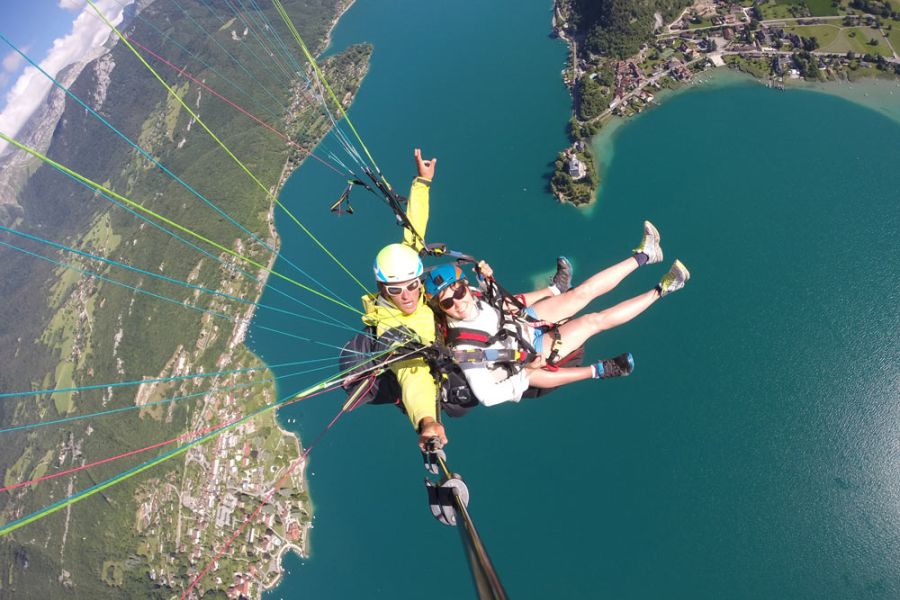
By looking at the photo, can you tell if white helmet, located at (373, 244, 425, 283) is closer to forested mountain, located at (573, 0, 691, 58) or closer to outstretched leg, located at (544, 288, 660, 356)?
outstretched leg, located at (544, 288, 660, 356)

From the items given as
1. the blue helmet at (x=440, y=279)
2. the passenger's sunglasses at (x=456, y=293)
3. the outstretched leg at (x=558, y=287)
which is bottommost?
the passenger's sunglasses at (x=456, y=293)

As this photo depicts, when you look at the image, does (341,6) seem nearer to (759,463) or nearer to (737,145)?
(737,145)

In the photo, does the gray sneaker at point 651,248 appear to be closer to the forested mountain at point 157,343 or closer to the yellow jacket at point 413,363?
the yellow jacket at point 413,363

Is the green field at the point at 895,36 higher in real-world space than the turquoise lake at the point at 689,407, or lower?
higher

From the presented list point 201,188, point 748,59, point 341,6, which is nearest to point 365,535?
point 748,59

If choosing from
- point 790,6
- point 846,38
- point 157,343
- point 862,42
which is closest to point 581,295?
point 862,42

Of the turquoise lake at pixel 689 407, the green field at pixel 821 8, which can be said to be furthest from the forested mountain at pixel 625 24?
the green field at pixel 821 8

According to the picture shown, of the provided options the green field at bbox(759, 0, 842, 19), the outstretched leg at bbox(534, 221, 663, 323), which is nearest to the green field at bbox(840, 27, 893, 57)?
the green field at bbox(759, 0, 842, 19)
